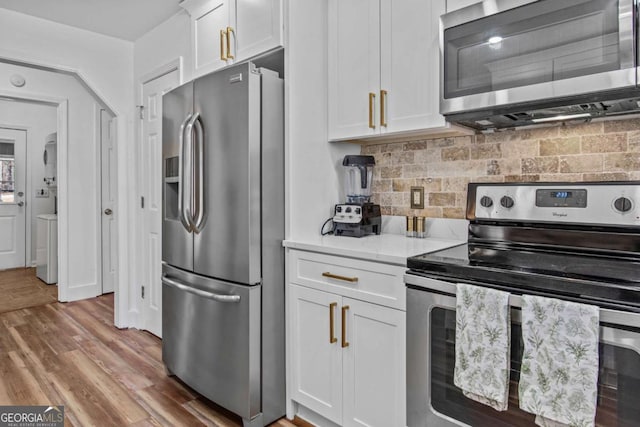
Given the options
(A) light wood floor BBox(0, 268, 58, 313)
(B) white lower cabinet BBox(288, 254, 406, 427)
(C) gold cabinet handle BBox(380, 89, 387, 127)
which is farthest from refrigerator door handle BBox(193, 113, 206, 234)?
(A) light wood floor BBox(0, 268, 58, 313)

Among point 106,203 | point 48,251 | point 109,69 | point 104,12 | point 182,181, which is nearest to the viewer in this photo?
point 182,181

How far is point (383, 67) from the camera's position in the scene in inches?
73.3

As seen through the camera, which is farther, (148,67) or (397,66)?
(148,67)

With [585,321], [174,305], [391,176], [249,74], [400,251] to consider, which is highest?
[249,74]

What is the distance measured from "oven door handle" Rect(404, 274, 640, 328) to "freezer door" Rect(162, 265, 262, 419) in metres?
0.80

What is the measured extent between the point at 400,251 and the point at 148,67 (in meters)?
2.75

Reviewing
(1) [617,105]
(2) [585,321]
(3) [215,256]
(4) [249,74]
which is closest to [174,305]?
(3) [215,256]

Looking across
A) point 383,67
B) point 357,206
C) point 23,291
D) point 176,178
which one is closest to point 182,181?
point 176,178

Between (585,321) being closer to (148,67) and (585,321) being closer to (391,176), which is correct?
(391,176)

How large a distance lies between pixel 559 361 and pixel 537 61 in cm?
101

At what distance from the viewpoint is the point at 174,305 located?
227 centimetres

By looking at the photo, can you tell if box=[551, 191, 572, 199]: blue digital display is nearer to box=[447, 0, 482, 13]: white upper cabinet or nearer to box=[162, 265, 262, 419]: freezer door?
box=[447, 0, 482, 13]: white upper cabinet

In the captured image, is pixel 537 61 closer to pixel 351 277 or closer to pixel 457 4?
pixel 457 4

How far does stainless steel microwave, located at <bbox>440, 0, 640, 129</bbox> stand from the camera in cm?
125
